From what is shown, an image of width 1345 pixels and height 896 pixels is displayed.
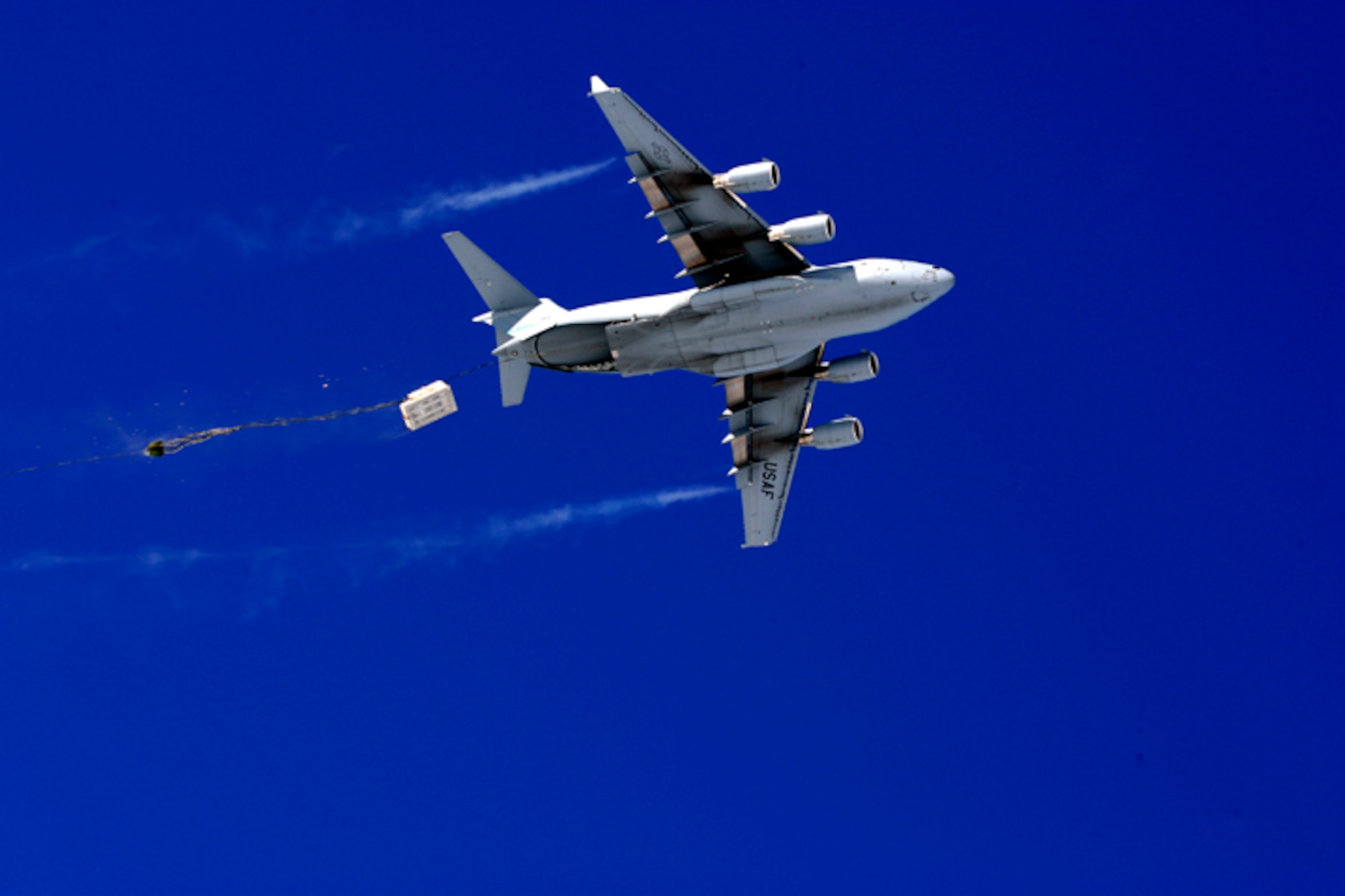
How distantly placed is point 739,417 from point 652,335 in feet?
24.7

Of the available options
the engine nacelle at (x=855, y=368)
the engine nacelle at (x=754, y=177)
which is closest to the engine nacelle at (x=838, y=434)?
the engine nacelle at (x=855, y=368)

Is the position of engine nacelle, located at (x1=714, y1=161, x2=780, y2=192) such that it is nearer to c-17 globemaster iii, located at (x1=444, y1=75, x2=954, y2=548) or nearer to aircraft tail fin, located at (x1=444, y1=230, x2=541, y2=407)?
c-17 globemaster iii, located at (x1=444, y1=75, x2=954, y2=548)

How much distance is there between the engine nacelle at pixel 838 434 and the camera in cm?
5031

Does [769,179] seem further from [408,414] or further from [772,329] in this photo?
[408,414]

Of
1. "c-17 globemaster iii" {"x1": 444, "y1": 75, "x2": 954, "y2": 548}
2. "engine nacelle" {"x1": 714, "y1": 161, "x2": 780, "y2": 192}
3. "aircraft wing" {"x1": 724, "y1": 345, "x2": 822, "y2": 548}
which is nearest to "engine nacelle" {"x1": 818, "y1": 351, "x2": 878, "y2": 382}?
"c-17 globemaster iii" {"x1": 444, "y1": 75, "x2": 954, "y2": 548}

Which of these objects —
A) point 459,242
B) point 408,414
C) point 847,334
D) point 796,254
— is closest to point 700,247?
point 796,254

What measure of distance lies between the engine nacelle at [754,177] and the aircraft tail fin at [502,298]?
1067 cm

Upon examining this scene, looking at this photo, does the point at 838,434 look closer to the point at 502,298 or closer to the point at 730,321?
the point at 730,321

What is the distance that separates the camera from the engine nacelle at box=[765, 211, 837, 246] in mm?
43000

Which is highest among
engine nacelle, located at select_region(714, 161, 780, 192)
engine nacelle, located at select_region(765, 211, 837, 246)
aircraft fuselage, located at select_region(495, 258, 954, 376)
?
engine nacelle, located at select_region(714, 161, 780, 192)

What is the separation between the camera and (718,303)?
1780 inches

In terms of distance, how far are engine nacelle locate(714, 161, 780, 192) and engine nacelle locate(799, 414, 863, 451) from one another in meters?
12.4

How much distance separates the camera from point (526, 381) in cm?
4794

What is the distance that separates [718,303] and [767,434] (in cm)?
885
